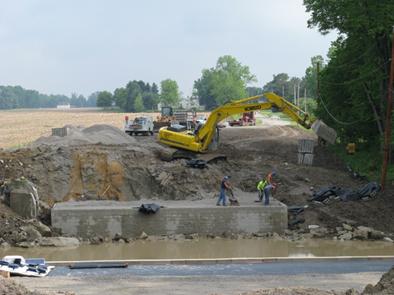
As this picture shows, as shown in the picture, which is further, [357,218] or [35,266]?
[357,218]

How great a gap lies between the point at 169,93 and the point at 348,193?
164m

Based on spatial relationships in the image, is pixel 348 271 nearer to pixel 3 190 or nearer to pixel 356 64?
pixel 3 190

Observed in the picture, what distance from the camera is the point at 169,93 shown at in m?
190

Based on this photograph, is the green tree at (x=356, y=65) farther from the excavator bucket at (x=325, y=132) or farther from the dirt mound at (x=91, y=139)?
the dirt mound at (x=91, y=139)

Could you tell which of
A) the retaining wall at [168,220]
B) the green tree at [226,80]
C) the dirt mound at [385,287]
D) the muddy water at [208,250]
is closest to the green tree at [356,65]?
the retaining wall at [168,220]

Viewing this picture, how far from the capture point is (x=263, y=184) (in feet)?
85.1

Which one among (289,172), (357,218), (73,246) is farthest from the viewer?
(289,172)

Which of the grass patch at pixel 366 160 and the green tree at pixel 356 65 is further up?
the green tree at pixel 356 65

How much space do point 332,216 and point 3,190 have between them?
12937 mm

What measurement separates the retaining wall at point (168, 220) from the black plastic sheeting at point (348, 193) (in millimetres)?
3108

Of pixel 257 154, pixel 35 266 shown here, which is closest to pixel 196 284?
pixel 35 266

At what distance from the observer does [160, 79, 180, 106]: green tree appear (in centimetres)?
18800

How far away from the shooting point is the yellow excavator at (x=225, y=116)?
105ft

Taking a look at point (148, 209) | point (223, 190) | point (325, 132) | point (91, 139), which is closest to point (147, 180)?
point (148, 209)
